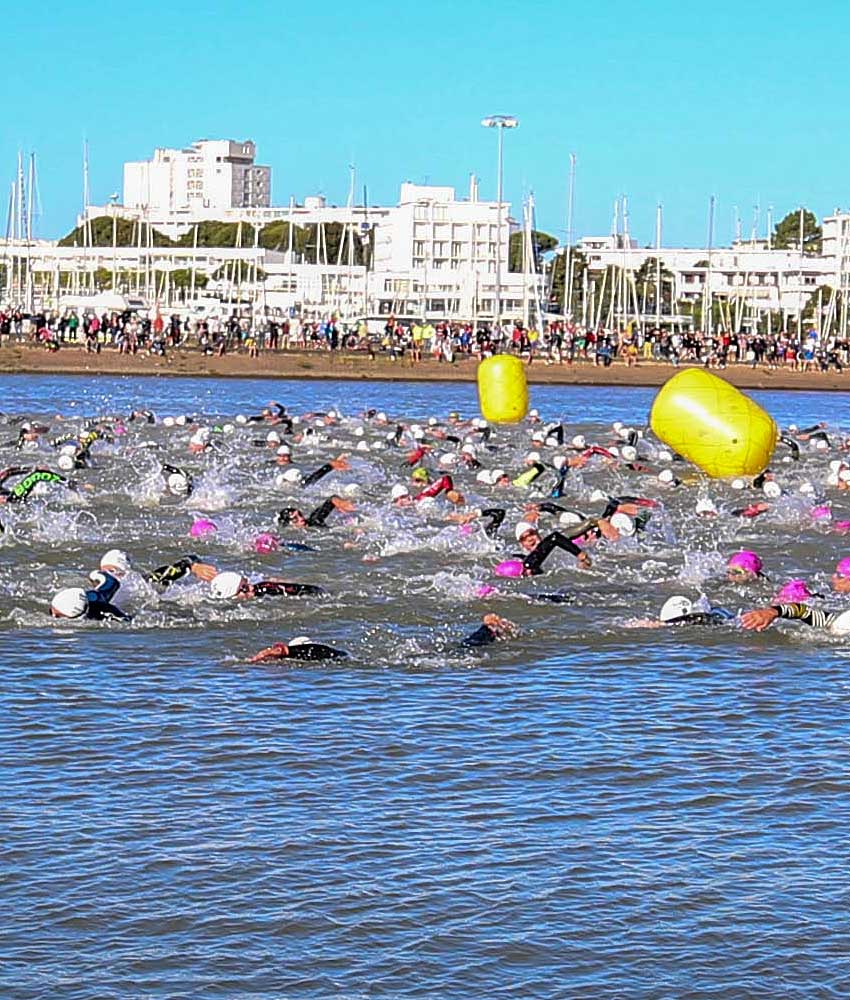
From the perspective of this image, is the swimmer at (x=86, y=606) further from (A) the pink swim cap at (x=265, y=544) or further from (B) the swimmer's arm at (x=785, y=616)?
(B) the swimmer's arm at (x=785, y=616)

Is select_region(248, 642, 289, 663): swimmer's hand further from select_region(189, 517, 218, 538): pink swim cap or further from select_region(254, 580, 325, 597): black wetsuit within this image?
select_region(189, 517, 218, 538): pink swim cap

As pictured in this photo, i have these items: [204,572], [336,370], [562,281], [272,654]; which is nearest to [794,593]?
[272,654]

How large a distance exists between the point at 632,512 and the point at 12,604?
835 cm

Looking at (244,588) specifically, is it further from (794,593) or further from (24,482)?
(24,482)

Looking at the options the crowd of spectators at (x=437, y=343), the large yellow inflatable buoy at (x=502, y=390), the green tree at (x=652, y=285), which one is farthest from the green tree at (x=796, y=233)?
the large yellow inflatable buoy at (x=502, y=390)

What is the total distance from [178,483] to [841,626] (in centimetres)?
1241

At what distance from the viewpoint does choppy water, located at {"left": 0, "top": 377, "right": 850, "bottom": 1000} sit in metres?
8.58

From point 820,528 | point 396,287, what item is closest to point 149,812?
point 820,528

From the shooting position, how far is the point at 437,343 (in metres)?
73.4

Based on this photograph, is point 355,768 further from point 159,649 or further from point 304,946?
point 159,649

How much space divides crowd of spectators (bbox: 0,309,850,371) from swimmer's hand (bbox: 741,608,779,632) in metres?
52.4

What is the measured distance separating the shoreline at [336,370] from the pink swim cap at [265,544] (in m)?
41.7

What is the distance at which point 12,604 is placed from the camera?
17562mm

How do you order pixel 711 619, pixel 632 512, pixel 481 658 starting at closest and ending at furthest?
pixel 481 658, pixel 711 619, pixel 632 512
